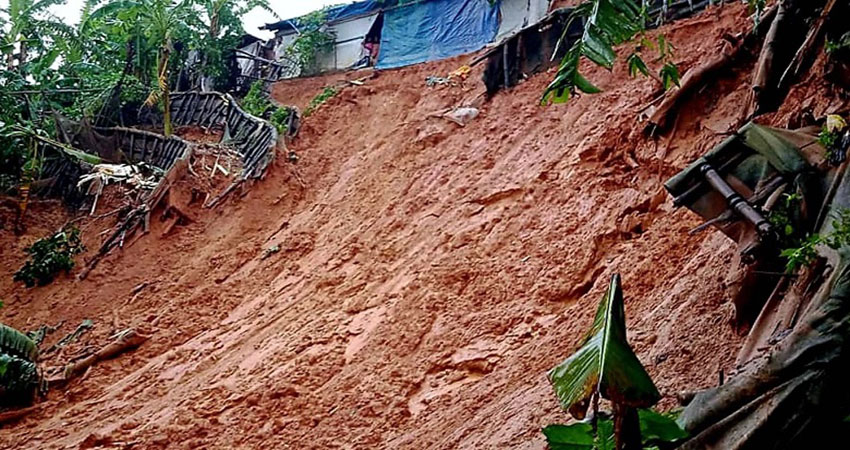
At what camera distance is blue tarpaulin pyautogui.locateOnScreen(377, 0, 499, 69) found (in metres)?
15.5

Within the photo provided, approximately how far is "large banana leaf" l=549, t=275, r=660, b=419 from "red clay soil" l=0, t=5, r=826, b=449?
1.61 meters

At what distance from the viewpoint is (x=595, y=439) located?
8.18 ft

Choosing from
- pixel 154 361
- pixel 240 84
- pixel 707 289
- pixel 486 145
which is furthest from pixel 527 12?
pixel 707 289

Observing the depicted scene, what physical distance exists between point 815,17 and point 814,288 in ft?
7.75

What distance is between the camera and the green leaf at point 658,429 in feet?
8.27

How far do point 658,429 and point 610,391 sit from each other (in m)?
0.49

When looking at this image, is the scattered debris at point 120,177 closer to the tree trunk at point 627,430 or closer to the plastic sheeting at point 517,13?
the plastic sheeting at point 517,13

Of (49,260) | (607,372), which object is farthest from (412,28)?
(607,372)

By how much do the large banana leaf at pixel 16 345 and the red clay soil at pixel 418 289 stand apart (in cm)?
54

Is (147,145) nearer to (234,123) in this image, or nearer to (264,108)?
(234,123)

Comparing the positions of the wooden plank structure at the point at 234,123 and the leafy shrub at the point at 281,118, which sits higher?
the leafy shrub at the point at 281,118

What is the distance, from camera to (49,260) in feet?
35.3

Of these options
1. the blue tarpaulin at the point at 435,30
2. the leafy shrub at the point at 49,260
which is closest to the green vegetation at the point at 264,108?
the blue tarpaulin at the point at 435,30

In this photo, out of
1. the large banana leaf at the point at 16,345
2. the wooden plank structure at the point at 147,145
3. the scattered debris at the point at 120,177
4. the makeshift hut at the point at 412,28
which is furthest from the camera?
the makeshift hut at the point at 412,28
